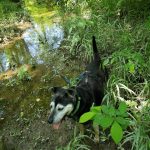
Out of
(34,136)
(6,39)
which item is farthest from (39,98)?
(6,39)

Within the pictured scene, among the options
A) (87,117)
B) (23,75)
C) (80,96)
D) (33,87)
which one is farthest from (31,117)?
(87,117)

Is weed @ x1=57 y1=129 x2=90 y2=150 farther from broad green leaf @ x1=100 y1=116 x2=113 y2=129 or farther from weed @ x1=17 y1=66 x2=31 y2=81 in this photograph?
weed @ x1=17 y1=66 x2=31 y2=81

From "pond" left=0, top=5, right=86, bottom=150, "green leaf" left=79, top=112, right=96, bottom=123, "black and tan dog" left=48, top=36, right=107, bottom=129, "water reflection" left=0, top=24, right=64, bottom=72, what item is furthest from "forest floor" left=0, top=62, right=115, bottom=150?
"green leaf" left=79, top=112, right=96, bottom=123

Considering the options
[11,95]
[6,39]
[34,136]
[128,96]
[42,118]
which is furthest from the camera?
[6,39]

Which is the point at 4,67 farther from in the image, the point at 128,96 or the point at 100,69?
the point at 128,96

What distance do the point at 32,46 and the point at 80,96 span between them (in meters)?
3.94

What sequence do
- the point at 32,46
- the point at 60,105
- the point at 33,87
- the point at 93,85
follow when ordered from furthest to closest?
the point at 32,46
the point at 33,87
the point at 93,85
the point at 60,105

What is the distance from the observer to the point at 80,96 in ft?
11.0

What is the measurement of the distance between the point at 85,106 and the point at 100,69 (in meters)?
0.81

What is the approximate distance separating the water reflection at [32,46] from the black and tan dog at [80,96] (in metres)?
2.34

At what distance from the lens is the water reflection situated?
6398 mm

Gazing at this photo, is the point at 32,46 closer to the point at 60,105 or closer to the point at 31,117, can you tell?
the point at 31,117

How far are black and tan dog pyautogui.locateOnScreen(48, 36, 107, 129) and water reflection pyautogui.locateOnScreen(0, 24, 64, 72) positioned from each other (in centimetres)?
234

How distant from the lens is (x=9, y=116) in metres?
4.65
